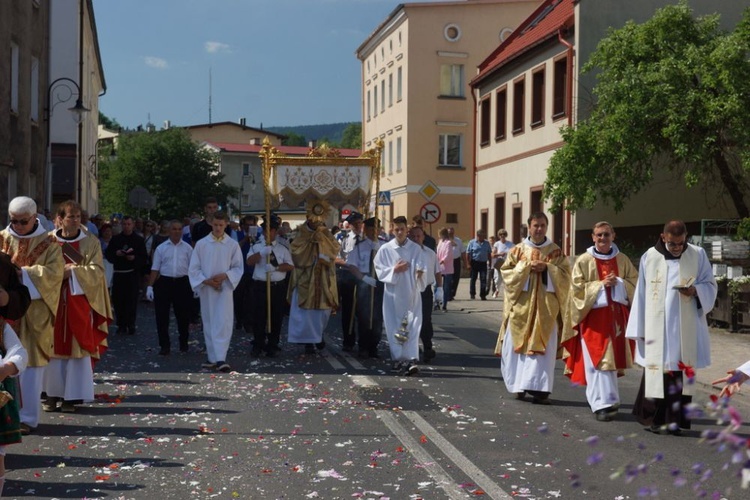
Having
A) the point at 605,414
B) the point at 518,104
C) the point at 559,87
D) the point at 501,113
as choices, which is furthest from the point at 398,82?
the point at 605,414

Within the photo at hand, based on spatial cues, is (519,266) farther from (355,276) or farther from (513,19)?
(513,19)

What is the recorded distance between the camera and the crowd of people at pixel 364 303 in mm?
9195

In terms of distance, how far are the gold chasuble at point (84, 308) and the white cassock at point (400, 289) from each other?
4.13m

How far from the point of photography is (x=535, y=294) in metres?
11.4

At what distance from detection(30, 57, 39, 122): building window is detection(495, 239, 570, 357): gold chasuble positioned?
2131cm

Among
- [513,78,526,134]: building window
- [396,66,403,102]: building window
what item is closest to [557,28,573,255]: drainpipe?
[513,78,526,134]: building window

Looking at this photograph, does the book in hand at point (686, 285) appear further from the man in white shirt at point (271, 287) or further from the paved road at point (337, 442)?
the man in white shirt at point (271, 287)

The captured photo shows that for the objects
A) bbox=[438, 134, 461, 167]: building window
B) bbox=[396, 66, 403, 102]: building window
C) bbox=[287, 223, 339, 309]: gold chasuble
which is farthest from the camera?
bbox=[396, 66, 403, 102]: building window

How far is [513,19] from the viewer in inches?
2207

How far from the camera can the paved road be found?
692cm

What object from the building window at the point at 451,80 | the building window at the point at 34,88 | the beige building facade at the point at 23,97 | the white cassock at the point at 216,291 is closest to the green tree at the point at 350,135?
the building window at the point at 451,80

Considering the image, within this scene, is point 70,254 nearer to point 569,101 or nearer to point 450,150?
point 569,101

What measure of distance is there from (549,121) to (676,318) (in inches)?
983

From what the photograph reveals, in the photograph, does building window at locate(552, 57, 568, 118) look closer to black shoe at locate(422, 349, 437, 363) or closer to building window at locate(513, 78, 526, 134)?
building window at locate(513, 78, 526, 134)
